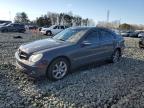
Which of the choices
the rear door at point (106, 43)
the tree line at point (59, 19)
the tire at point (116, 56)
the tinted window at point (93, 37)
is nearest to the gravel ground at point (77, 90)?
the rear door at point (106, 43)

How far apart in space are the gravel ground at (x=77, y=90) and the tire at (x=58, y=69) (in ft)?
0.57

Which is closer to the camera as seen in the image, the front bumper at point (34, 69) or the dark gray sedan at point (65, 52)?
the front bumper at point (34, 69)

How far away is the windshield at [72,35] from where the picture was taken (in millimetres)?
7288

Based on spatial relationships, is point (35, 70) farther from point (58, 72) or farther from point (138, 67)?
point (138, 67)

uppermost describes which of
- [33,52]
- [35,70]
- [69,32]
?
[69,32]

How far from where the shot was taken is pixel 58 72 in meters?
6.55

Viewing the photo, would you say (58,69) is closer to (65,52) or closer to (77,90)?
(65,52)

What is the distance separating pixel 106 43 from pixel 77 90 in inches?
130

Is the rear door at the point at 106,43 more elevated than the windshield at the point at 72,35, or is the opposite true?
the windshield at the point at 72,35

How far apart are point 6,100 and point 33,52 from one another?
1.75 m

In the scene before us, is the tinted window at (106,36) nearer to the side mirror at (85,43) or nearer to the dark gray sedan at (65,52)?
the dark gray sedan at (65,52)

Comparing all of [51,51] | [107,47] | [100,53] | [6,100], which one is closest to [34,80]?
[51,51]

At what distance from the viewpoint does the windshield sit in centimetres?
729

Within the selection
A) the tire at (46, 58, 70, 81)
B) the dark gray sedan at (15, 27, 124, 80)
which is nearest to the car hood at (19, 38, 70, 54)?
the dark gray sedan at (15, 27, 124, 80)
